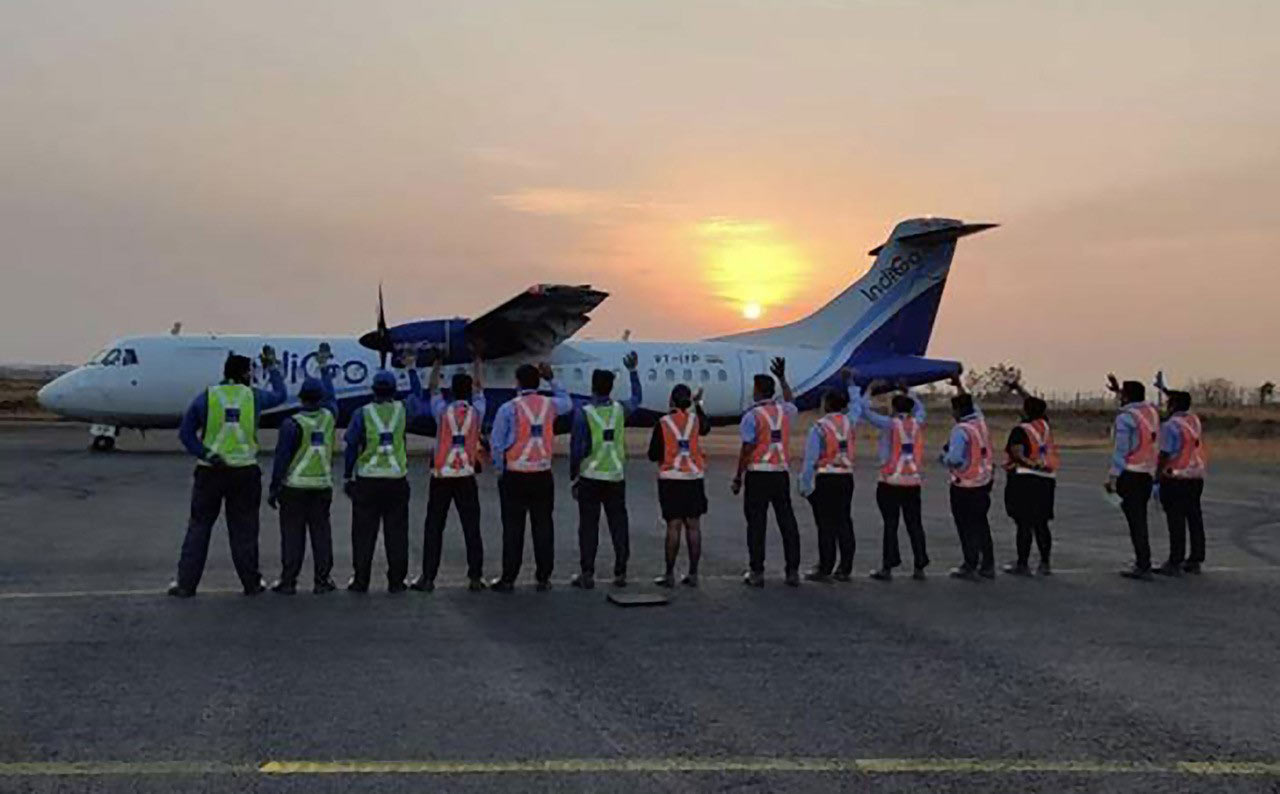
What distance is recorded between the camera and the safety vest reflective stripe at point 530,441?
10.4m

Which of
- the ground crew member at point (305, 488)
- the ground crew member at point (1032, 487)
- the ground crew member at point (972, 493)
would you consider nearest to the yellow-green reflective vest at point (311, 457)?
the ground crew member at point (305, 488)

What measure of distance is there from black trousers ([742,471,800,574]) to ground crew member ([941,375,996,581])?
5.25ft

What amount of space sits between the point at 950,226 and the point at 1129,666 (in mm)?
21571

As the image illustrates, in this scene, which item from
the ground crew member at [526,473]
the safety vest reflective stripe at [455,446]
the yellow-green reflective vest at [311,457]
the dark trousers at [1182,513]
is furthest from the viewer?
the dark trousers at [1182,513]

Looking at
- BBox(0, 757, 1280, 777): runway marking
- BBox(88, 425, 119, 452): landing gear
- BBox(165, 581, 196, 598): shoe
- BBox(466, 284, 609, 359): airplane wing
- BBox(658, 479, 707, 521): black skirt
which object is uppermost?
BBox(466, 284, 609, 359): airplane wing

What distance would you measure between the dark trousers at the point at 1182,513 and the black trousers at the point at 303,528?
25.7 ft

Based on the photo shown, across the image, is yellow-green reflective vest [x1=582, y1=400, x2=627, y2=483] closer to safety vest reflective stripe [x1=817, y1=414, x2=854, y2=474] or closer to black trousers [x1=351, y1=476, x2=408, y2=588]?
black trousers [x1=351, y1=476, x2=408, y2=588]

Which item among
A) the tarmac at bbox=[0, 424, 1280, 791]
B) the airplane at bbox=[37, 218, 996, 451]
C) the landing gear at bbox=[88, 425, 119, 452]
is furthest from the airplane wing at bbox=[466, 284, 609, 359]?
the tarmac at bbox=[0, 424, 1280, 791]

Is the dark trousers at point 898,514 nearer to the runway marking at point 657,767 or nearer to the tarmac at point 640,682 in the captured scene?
the tarmac at point 640,682

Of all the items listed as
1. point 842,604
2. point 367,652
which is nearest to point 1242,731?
point 842,604

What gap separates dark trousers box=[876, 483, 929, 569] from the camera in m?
11.0

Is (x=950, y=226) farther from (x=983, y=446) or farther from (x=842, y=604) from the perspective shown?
(x=842, y=604)

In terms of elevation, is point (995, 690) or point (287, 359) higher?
point (287, 359)

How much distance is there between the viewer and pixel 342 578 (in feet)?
35.7
